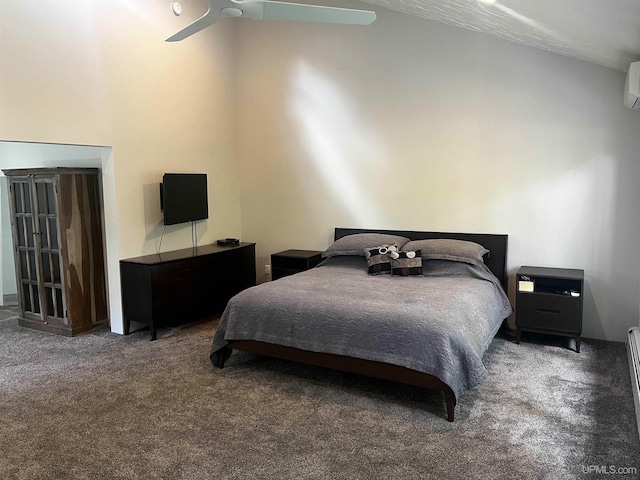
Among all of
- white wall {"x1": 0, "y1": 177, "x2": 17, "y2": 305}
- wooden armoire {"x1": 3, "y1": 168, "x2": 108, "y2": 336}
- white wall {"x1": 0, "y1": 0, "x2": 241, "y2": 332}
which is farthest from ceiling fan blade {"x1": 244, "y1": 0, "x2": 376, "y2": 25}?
white wall {"x1": 0, "y1": 177, "x2": 17, "y2": 305}

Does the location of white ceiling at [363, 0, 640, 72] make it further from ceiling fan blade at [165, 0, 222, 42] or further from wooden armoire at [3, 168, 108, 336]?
wooden armoire at [3, 168, 108, 336]

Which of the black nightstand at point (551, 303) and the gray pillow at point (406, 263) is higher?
the gray pillow at point (406, 263)

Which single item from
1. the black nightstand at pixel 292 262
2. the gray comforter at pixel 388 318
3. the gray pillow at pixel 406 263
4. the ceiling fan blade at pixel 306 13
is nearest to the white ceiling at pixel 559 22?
the ceiling fan blade at pixel 306 13

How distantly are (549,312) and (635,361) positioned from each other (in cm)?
79

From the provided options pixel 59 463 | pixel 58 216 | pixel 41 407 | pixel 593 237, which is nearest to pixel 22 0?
pixel 58 216

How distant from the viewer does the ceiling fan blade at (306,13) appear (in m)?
2.90

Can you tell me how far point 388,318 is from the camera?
10.5 feet

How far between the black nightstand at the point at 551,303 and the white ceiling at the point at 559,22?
176 cm

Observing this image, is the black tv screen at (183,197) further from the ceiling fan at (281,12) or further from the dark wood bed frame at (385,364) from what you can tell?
the ceiling fan at (281,12)

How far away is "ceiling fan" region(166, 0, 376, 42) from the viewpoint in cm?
282

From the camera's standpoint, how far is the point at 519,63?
176 inches

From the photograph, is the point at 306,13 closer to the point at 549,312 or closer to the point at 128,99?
the point at 128,99

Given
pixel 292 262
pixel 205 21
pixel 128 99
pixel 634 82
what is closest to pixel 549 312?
pixel 634 82

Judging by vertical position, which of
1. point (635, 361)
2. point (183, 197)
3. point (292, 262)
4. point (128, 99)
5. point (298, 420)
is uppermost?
point (128, 99)
